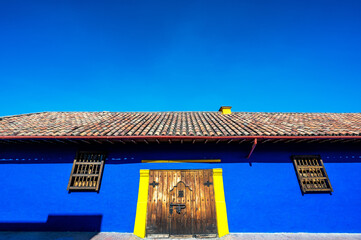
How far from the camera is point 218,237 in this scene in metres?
4.43

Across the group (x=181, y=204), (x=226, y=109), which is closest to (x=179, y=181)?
(x=181, y=204)

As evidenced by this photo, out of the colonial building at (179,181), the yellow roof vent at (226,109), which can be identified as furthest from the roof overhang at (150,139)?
the yellow roof vent at (226,109)

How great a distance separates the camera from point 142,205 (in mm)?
4773

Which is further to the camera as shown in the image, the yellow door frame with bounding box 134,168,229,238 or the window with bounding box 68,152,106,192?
the window with bounding box 68,152,106,192

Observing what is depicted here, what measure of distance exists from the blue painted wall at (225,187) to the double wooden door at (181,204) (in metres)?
0.39

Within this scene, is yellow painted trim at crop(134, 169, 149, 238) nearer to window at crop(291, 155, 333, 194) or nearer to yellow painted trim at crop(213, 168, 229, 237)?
yellow painted trim at crop(213, 168, 229, 237)

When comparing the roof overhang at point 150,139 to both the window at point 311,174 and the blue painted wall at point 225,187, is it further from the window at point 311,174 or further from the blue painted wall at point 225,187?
the window at point 311,174

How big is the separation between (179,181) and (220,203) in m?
1.54

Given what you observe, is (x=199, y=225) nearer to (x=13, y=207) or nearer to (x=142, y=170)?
(x=142, y=170)

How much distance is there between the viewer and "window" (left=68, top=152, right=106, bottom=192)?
4895 millimetres

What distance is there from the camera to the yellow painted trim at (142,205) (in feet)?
14.9

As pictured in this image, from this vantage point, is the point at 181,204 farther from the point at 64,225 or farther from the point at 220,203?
the point at 64,225

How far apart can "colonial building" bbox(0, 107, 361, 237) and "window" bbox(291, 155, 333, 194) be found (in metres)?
0.03

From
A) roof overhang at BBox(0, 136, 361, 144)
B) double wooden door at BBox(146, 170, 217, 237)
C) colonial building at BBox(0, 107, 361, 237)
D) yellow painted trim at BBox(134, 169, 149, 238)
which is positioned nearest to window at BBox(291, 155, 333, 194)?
colonial building at BBox(0, 107, 361, 237)
